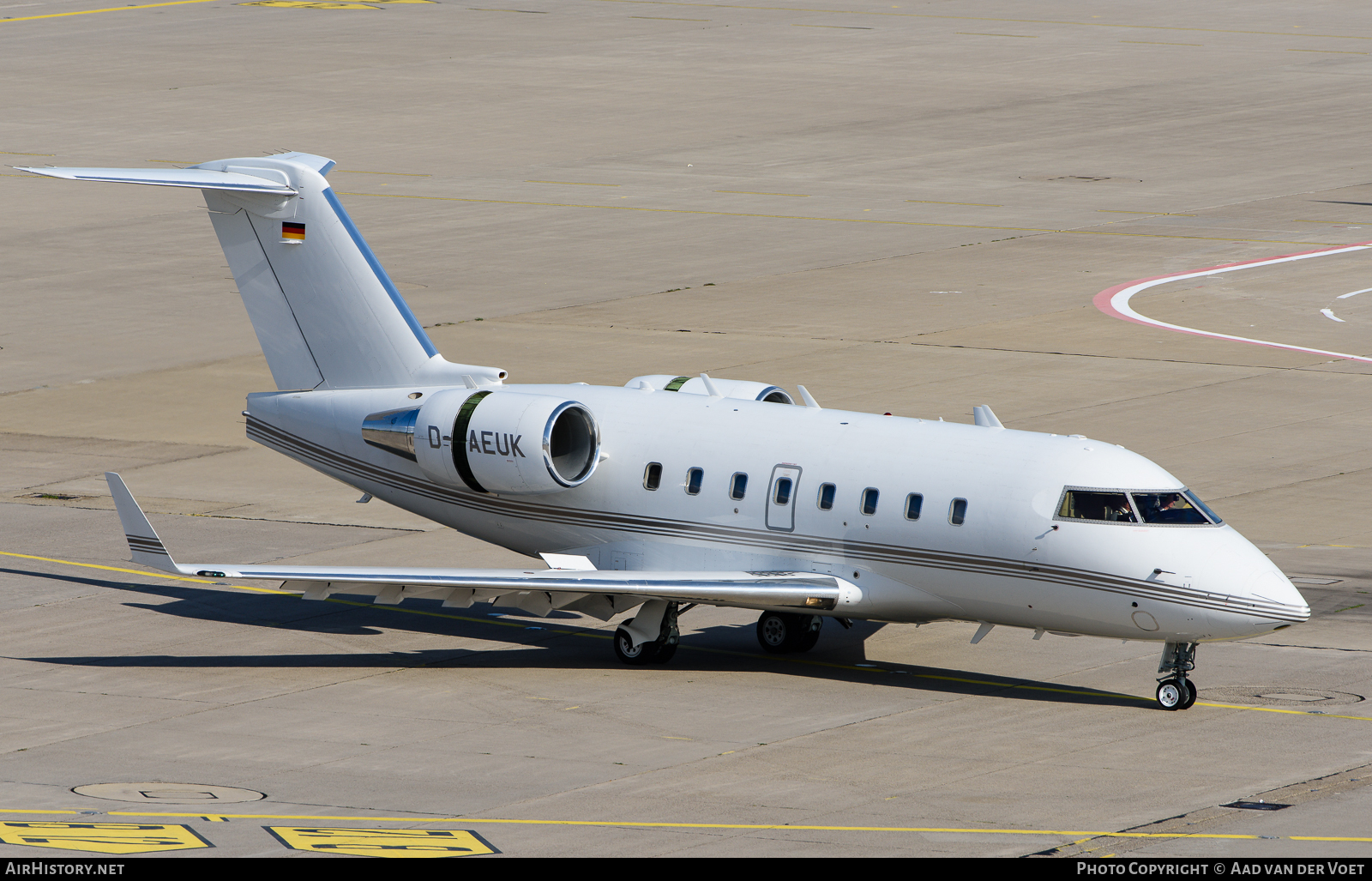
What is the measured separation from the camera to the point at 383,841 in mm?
19875

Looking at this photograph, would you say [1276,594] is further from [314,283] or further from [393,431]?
[314,283]

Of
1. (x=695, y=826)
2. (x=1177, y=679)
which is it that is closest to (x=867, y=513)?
(x=1177, y=679)

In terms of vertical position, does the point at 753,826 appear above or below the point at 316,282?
below

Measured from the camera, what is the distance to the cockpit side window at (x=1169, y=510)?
24.5m

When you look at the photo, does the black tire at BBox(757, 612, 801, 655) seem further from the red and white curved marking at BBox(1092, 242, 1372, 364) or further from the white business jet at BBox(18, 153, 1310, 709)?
the red and white curved marking at BBox(1092, 242, 1372, 364)

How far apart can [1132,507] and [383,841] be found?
9539 millimetres

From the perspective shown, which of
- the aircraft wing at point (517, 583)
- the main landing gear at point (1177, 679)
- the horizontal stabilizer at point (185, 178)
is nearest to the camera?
the main landing gear at point (1177, 679)

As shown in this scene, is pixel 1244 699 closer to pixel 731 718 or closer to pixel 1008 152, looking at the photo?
pixel 731 718

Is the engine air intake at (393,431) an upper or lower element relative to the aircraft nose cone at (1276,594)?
upper

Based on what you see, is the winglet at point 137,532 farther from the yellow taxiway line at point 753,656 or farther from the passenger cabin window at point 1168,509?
the passenger cabin window at point 1168,509

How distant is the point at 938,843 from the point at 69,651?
12648mm

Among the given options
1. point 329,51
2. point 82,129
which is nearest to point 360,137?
point 82,129

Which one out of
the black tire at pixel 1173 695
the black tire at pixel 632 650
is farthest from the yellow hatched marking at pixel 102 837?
the black tire at pixel 1173 695

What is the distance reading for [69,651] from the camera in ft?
89.8
